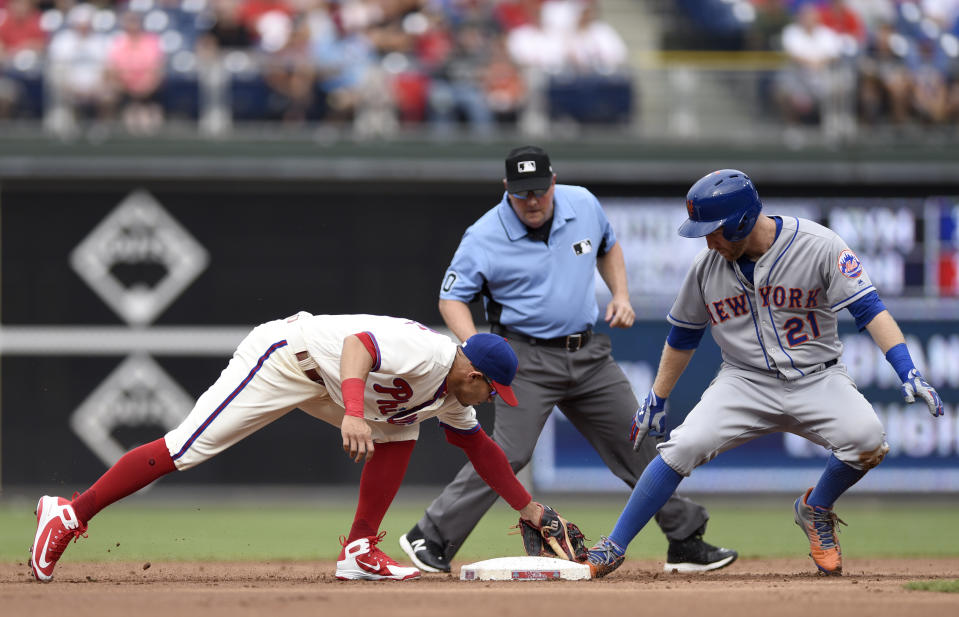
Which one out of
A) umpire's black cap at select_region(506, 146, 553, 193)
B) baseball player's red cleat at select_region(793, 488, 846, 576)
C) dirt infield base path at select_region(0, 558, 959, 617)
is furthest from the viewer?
umpire's black cap at select_region(506, 146, 553, 193)

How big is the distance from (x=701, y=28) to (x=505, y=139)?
2931 mm

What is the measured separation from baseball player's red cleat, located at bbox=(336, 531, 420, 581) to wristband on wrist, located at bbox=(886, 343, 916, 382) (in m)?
2.32

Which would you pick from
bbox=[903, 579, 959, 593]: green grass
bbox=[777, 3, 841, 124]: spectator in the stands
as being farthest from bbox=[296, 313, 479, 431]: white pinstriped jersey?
bbox=[777, 3, 841, 124]: spectator in the stands

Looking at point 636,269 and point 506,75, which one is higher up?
point 506,75

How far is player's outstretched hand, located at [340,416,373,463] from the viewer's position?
521 centimetres

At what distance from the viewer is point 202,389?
37.9 feet

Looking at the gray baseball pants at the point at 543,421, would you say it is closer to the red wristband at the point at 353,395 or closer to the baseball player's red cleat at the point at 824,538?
the baseball player's red cleat at the point at 824,538

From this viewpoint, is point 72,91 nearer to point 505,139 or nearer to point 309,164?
point 309,164

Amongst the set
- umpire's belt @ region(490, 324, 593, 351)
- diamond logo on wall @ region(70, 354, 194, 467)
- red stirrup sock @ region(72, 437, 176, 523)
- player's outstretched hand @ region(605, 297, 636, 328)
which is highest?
A: player's outstretched hand @ region(605, 297, 636, 328)

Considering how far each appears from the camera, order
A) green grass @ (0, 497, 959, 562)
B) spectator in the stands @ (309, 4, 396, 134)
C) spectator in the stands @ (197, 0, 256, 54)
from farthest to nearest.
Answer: spectator in the stands @ (197, 0, 256, 54), spectator in the stands @ (309, 4, 396, 134), green grass @ (0, 497, 959, 562)

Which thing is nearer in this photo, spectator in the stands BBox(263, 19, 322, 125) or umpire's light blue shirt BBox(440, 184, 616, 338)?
umpire's light blue shirt BBox(440, 184, 616, 338)

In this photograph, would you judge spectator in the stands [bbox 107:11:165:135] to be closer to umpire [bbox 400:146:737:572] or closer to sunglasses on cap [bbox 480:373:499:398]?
umpire [bbox 400:146:737:572]

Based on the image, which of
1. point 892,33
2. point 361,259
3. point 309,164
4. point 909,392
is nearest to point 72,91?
point 309,164

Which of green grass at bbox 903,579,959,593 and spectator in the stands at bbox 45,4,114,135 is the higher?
spectator in the stands at bbox 45,4,114,135
